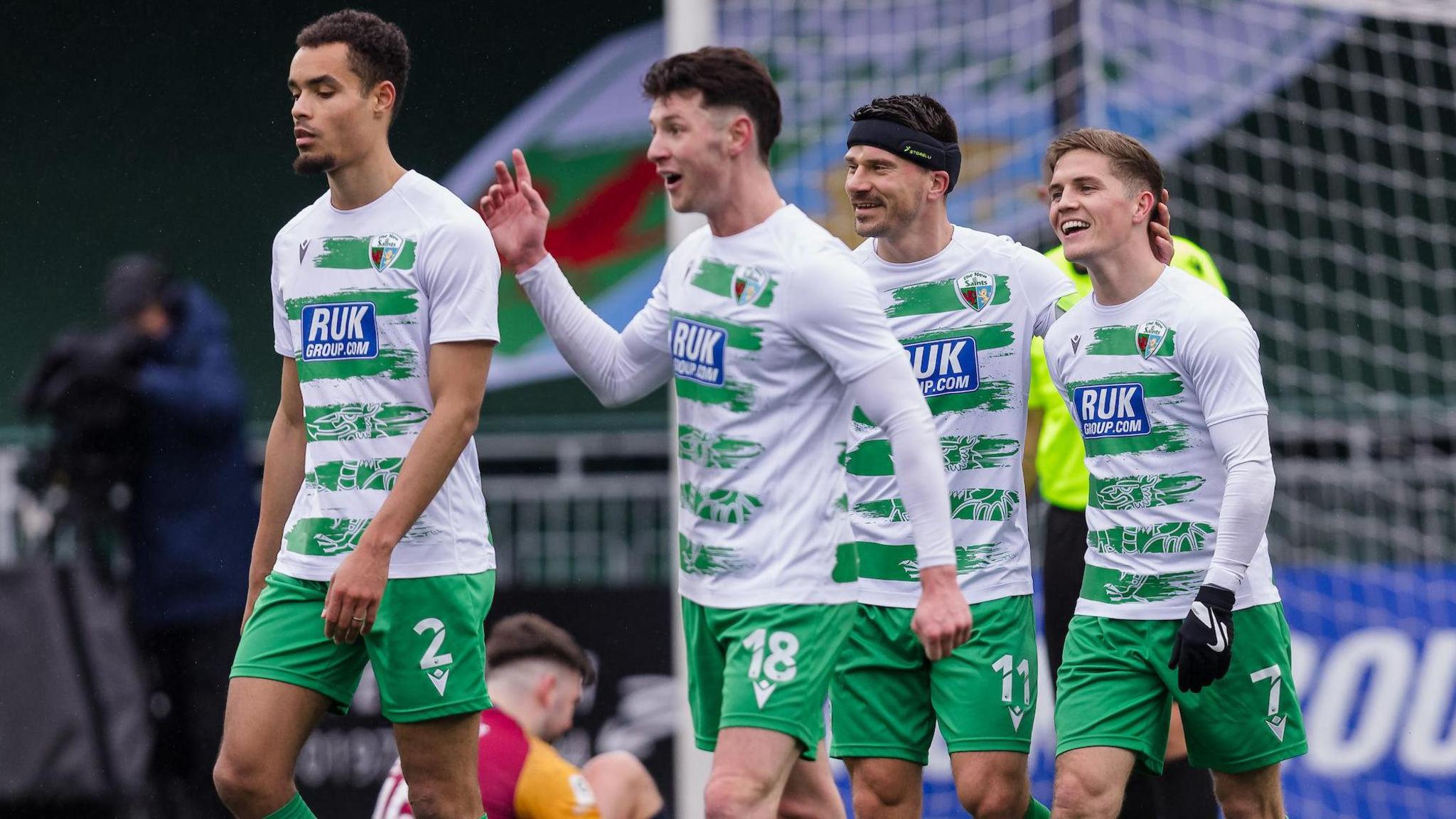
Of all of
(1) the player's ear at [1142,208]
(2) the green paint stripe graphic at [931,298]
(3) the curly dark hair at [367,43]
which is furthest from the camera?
(2) the green paint stripe graphic at [931,298]

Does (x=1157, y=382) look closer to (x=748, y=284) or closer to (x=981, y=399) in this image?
(x=981, y=399)

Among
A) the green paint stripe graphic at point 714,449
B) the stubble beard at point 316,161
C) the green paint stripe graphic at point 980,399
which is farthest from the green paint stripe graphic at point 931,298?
the stubble beard at point 316,161

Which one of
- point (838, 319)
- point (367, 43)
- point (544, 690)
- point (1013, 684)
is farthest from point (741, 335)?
point (544, 690)

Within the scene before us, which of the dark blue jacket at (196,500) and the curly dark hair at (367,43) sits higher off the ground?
the curly dark hair at (367,43)

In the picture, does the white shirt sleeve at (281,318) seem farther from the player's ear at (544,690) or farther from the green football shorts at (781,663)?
the player's ear at (544,690)

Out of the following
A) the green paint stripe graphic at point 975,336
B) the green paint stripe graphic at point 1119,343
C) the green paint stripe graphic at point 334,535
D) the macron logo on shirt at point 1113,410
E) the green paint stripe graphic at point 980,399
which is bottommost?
the green paint stripe graphic at point 334,535

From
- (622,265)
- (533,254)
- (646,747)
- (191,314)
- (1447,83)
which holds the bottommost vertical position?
(646,747)

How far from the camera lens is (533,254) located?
4.70 metres

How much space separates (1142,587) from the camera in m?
4.90

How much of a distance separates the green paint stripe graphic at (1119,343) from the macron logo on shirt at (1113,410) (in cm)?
9

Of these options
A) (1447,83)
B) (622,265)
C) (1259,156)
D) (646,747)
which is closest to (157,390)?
(646,747)

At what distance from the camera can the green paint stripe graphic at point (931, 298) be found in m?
5.16

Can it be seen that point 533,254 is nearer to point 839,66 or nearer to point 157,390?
point 157,390

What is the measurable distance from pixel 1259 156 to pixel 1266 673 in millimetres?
10160
